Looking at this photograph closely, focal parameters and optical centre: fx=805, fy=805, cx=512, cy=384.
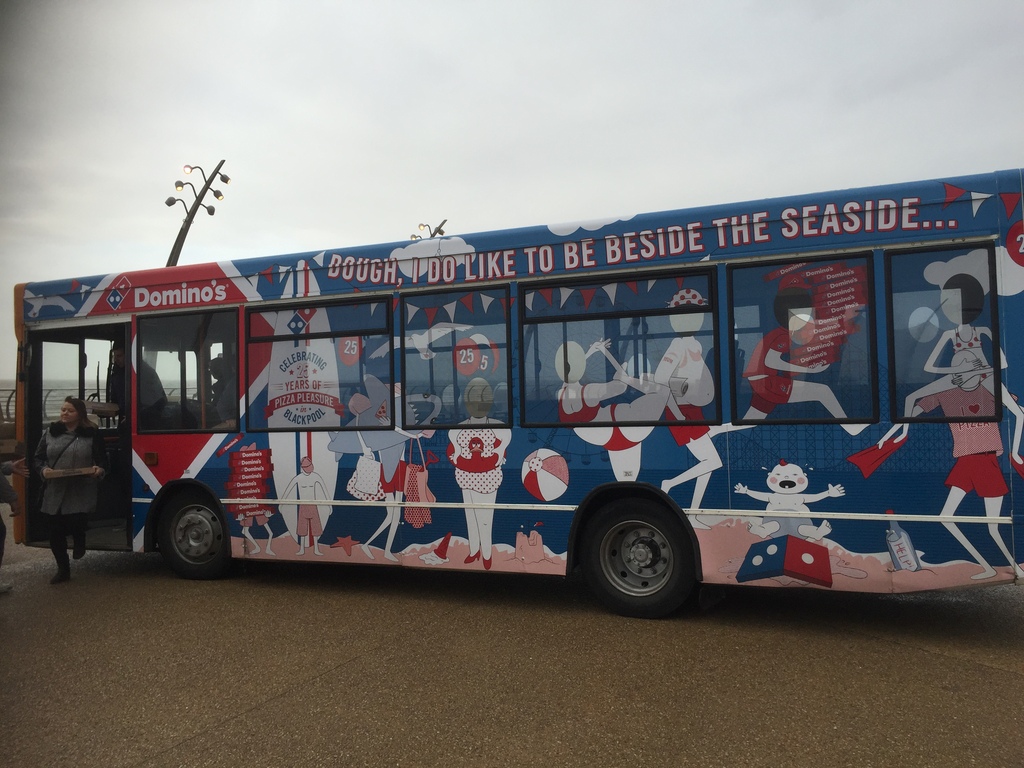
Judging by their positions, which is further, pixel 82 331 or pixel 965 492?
pixel 82 331

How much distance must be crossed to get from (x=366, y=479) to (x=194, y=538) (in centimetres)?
215

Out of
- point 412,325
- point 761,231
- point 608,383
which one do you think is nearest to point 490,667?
point 608,383

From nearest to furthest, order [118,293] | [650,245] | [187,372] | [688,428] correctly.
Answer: [688,428] → [650,245] → [187,372] → [118,293]

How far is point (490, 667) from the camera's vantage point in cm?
498

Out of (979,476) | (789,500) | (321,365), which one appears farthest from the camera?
(321,365)

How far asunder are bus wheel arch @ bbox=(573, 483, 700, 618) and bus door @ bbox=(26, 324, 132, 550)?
204 inches

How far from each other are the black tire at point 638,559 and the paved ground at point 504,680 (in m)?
0.18

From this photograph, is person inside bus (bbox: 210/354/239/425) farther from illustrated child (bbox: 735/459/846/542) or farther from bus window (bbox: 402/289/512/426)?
illustrated child (bbox: 735/459/846/542)

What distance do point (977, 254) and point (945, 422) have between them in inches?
43.3

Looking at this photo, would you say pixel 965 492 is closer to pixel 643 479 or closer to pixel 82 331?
pixel 643 479

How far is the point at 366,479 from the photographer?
694cm

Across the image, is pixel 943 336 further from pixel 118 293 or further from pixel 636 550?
pixel 118 293

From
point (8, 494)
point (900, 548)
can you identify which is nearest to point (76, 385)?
point (8, 494)

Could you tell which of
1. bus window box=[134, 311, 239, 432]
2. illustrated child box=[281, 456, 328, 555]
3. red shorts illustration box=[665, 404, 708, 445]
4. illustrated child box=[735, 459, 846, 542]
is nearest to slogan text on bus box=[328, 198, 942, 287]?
red shorts illustration box=[665, 404, 708, 445]
